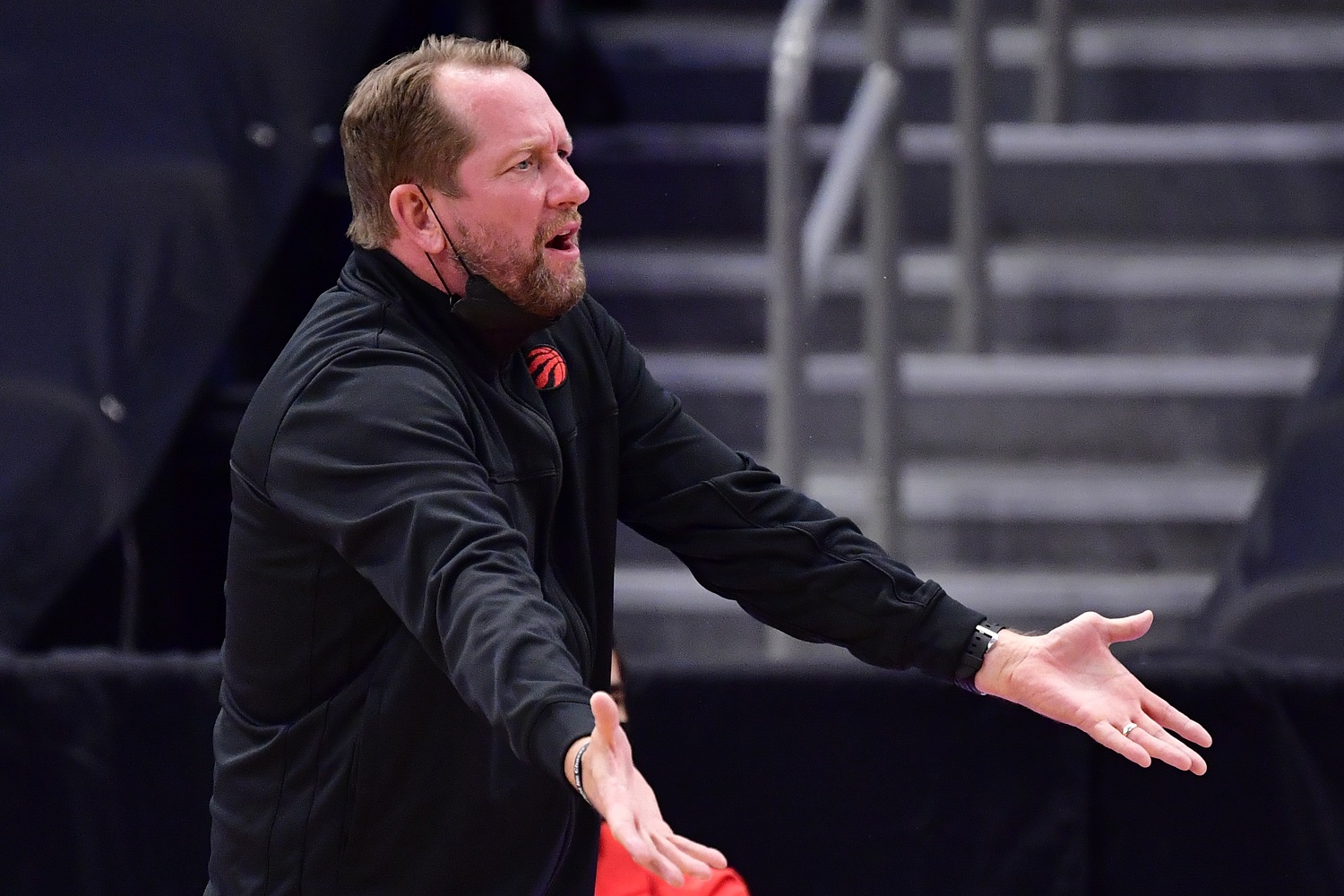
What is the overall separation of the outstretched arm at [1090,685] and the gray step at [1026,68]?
3.34 metres

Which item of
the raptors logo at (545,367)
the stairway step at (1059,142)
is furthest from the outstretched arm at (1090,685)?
the stairway step at (1059,142)

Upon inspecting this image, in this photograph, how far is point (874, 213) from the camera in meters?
4.08

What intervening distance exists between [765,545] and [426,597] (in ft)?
1.69

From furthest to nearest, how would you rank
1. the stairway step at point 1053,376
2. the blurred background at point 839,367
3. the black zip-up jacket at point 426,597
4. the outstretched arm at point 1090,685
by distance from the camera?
the stairway step at point 1053,376, the blurred background at point 839,367, the outstretched arm at point 1090,685, the black zip-up jacket at point 426,597

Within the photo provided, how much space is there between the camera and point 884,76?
13.4 feet

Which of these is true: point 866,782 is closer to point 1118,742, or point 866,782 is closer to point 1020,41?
point 1118,742

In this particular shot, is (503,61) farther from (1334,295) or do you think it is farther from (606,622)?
(1334,295)

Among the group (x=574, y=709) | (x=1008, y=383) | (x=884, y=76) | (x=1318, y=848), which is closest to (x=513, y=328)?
(x=574, y=709)

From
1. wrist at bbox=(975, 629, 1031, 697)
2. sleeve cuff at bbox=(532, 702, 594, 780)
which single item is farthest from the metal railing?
sleeve cuff at bbox=(532, 702, 594, 780)

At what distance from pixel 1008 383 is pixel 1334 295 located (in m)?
0.79

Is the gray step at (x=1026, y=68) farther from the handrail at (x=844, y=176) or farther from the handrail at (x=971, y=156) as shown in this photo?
the handrail at (x=844, y=176)

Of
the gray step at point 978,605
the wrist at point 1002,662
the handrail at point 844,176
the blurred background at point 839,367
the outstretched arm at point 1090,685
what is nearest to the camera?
the outstretched arm at point 1090,685

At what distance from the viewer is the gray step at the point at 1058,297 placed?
4801mm

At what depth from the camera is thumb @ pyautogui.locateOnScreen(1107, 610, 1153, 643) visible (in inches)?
75.6
